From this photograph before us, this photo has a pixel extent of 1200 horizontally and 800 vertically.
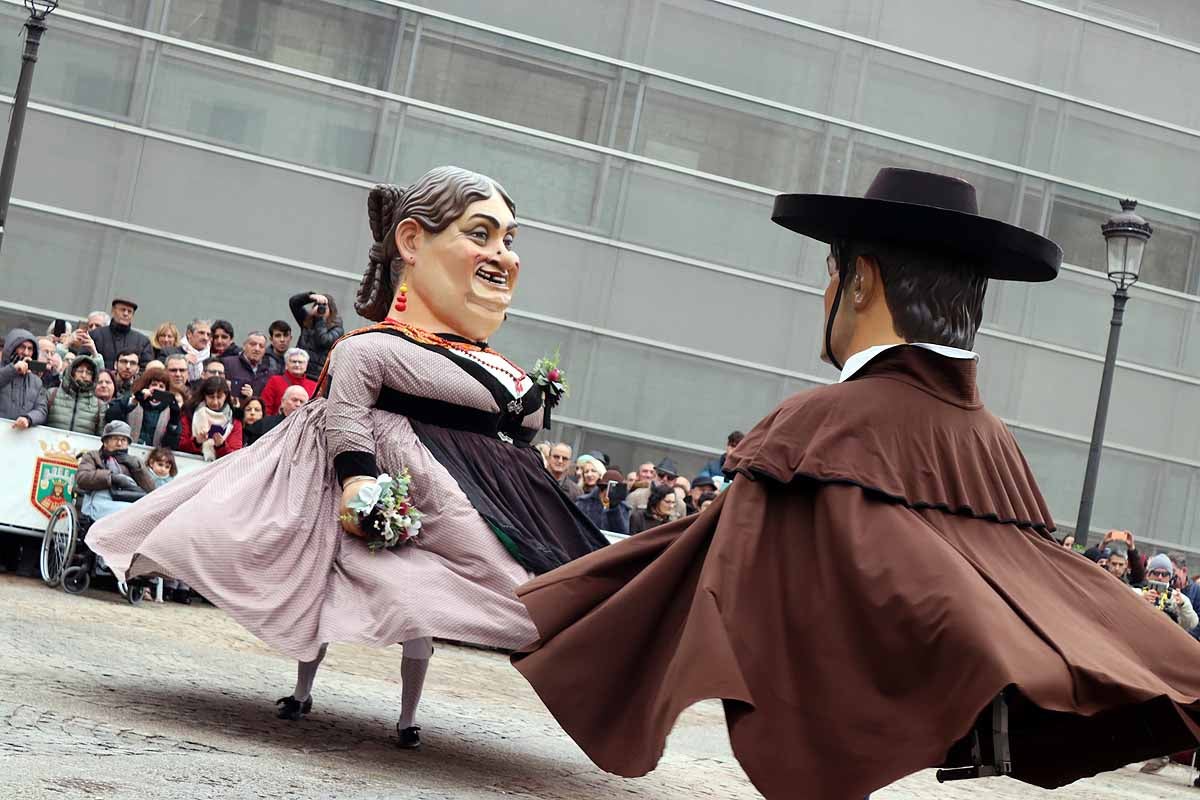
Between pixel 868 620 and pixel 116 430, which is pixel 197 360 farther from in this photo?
pixel 868 620

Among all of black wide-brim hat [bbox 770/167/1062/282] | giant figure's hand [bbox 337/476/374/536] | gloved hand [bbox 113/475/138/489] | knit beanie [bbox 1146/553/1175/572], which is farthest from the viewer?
knit beanie [bbox 1146/553/1175/572]

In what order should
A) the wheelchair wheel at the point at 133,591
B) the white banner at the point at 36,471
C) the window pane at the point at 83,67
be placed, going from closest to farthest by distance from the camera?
the wheelchair wheel at the point at 133,591 < the white banner at the point at 36,471 < the window pane at the point at 83,67

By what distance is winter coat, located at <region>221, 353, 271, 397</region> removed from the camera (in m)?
12.0

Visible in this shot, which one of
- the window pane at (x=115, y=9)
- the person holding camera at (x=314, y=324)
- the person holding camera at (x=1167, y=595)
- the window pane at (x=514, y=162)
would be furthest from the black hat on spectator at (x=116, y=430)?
the window pane at (x=115, y=9)

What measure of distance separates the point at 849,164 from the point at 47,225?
9256mm

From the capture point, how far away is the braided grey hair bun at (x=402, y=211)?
6949mm

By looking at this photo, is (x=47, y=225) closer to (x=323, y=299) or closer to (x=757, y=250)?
(x=323, y=299)

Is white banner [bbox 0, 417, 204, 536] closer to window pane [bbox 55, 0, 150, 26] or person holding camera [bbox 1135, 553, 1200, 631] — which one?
person holding camera [bbox 1135, 553, 1200, 631]

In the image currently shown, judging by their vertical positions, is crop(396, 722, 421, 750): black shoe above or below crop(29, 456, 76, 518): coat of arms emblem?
below

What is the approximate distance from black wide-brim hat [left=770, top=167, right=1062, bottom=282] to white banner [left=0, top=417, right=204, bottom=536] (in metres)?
7.29

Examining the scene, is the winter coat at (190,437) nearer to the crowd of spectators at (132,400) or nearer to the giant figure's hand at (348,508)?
the crowd of spectators at (132,400)

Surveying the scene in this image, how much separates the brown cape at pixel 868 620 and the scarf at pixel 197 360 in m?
7.95

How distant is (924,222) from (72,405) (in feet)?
25.7

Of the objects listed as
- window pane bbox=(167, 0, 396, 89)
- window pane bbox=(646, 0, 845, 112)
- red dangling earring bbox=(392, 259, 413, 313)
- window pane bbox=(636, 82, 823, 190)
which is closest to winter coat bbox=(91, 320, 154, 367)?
red dangling earring bbox=(392, 259, 413, 313)
